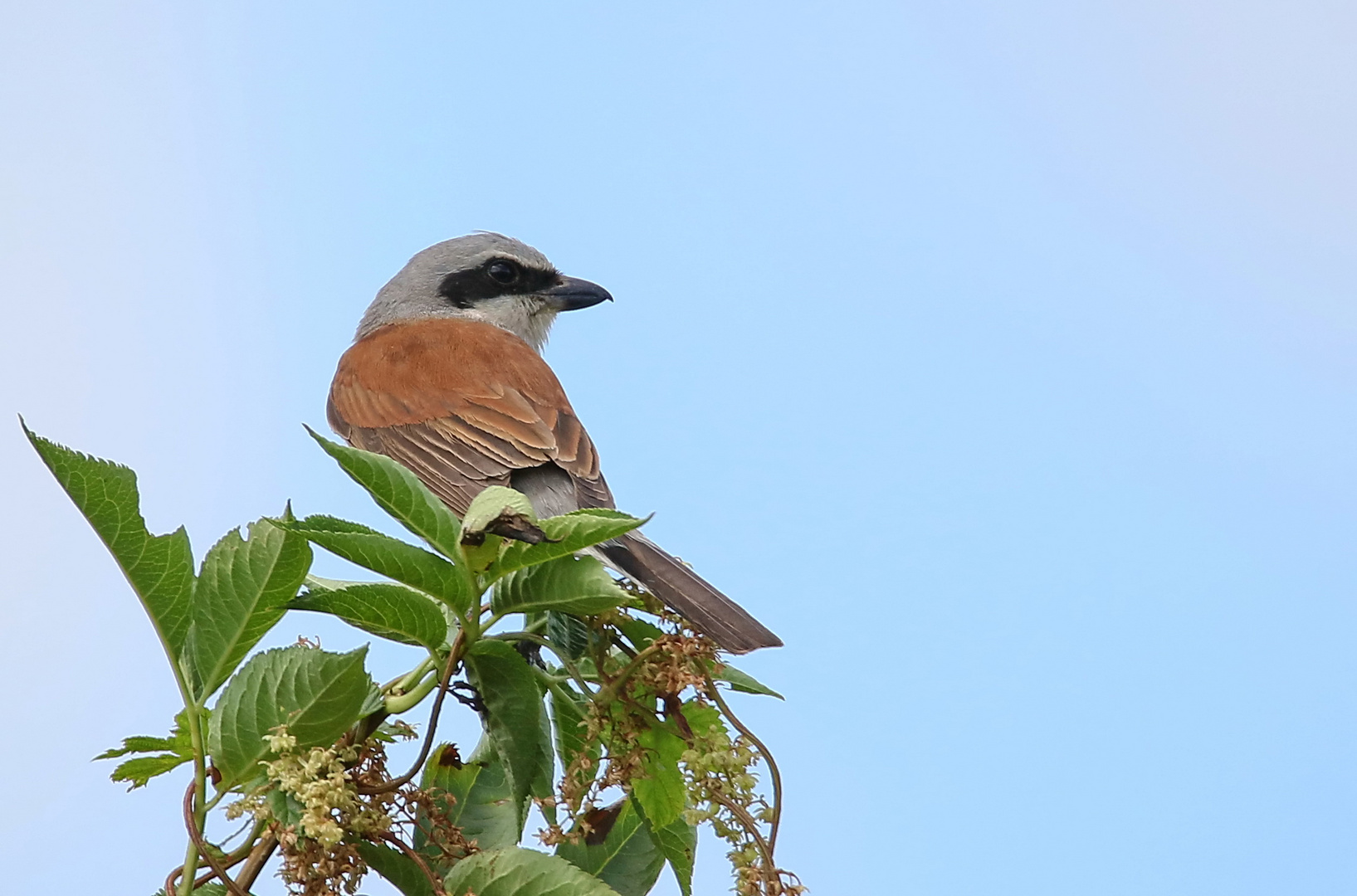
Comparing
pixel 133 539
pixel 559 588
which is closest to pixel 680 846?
pixel 559 588

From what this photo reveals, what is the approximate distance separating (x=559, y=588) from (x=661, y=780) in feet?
1.13

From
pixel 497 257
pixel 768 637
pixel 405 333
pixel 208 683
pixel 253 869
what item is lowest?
pixel 253 869

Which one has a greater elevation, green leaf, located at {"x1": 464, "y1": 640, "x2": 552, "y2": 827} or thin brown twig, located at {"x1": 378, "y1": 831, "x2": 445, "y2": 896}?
green leaf, located at {"x1": 464, "y1": 640, "x2": 552, "y2": 827}

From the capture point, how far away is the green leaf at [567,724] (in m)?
1.77

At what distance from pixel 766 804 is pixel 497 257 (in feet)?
12.9

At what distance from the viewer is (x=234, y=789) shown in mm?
1610

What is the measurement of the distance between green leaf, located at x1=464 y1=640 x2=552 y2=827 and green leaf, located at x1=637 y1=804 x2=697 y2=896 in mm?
257

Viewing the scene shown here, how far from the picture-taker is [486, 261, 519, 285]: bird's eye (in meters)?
5.21

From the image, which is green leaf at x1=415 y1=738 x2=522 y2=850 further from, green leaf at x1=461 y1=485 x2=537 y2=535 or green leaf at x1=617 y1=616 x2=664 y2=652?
green leaf at x1=461 y1=485 x2=537 y2=535

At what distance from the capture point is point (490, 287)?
5.22m

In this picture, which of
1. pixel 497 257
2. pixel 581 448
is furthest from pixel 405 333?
pixel 581 448

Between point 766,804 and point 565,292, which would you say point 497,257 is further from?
point 766,804

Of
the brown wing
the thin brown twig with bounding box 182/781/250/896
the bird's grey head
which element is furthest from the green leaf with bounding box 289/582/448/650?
the bird's grey head

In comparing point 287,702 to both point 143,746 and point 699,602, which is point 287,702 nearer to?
point 143,746
